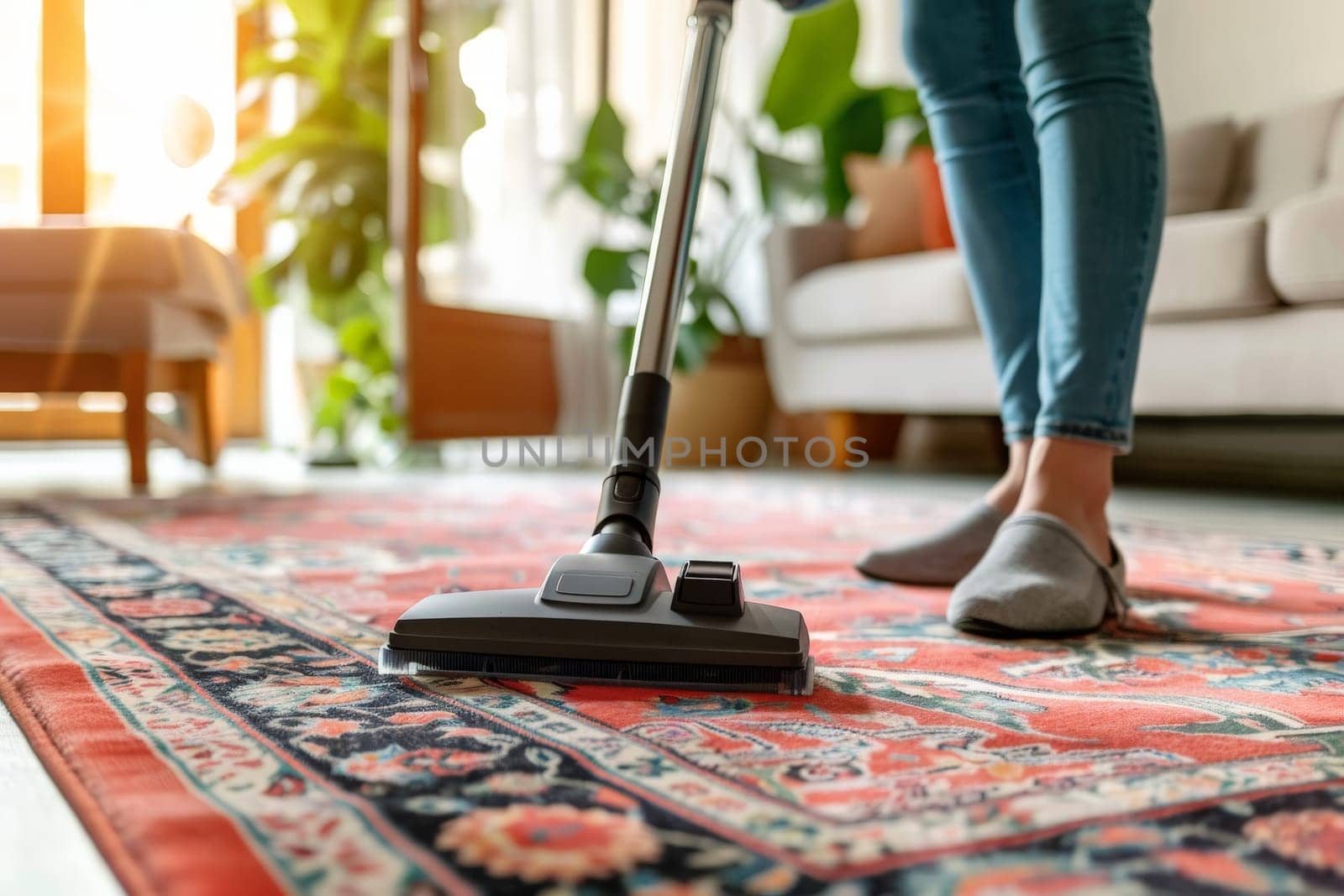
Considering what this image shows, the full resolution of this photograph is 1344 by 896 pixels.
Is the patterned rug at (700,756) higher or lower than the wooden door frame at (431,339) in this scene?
lower

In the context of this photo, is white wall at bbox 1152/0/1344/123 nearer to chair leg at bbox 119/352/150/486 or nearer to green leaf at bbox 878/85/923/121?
green leaf at bbox 878/85/923/121

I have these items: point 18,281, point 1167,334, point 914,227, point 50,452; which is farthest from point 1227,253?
point 50,452

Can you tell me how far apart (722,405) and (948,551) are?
232cm

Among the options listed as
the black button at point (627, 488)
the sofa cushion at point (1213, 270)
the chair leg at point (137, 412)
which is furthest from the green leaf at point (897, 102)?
the black button at point (627, 488)

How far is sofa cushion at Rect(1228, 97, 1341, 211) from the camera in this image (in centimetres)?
249

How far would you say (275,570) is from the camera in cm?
107

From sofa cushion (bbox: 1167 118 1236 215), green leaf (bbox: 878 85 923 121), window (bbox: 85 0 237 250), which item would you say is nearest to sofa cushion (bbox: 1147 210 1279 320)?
sofa cushion (bbox: 1167 118 1236 215)

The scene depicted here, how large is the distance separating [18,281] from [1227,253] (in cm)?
198

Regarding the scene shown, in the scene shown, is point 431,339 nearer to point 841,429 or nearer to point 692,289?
point 692,289

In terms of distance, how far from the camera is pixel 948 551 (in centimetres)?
99

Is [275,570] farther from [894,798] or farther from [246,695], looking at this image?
[894,798]

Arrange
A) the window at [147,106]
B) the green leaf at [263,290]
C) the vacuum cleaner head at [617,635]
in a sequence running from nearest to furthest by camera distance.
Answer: the vacuum cleaner head at [617,635] < the green leaf at [263,290] < the window at [147,106]

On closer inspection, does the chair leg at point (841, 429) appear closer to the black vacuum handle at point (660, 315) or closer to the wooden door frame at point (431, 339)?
the wooden door frame at point (431, 339)

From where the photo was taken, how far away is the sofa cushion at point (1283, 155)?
2.49 meters
